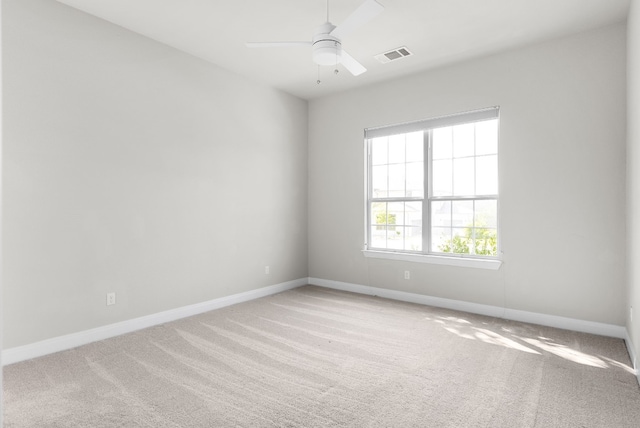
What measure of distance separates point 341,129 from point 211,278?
2792 mm

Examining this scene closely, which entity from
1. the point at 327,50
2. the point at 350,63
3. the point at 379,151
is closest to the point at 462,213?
the point at 379,151

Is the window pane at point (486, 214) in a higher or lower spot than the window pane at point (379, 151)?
lower

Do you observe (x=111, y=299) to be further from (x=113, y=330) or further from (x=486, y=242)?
(x=486, y=242)

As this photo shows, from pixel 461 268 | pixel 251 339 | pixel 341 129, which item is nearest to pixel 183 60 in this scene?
pixel 341 129

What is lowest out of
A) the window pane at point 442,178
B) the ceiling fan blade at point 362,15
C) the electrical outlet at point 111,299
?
the electrical outlet at point 111,299

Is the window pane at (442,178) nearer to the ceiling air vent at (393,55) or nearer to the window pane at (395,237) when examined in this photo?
the window pane at (395,237)

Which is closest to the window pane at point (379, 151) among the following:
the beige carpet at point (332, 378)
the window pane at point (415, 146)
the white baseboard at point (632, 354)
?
the window pane at point (415, 146)

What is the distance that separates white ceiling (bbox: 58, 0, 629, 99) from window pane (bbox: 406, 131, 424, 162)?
2.91 ft

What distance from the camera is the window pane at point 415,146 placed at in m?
5.05

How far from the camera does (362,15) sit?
8.71 ft

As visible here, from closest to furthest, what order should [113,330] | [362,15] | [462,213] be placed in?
[362,15], [113,330], [462,213]

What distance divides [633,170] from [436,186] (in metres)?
2.05

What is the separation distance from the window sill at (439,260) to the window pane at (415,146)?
126 centimetres

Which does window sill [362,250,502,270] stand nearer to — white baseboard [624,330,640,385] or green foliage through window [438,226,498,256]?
green foliage through window [438,226,498,256]
